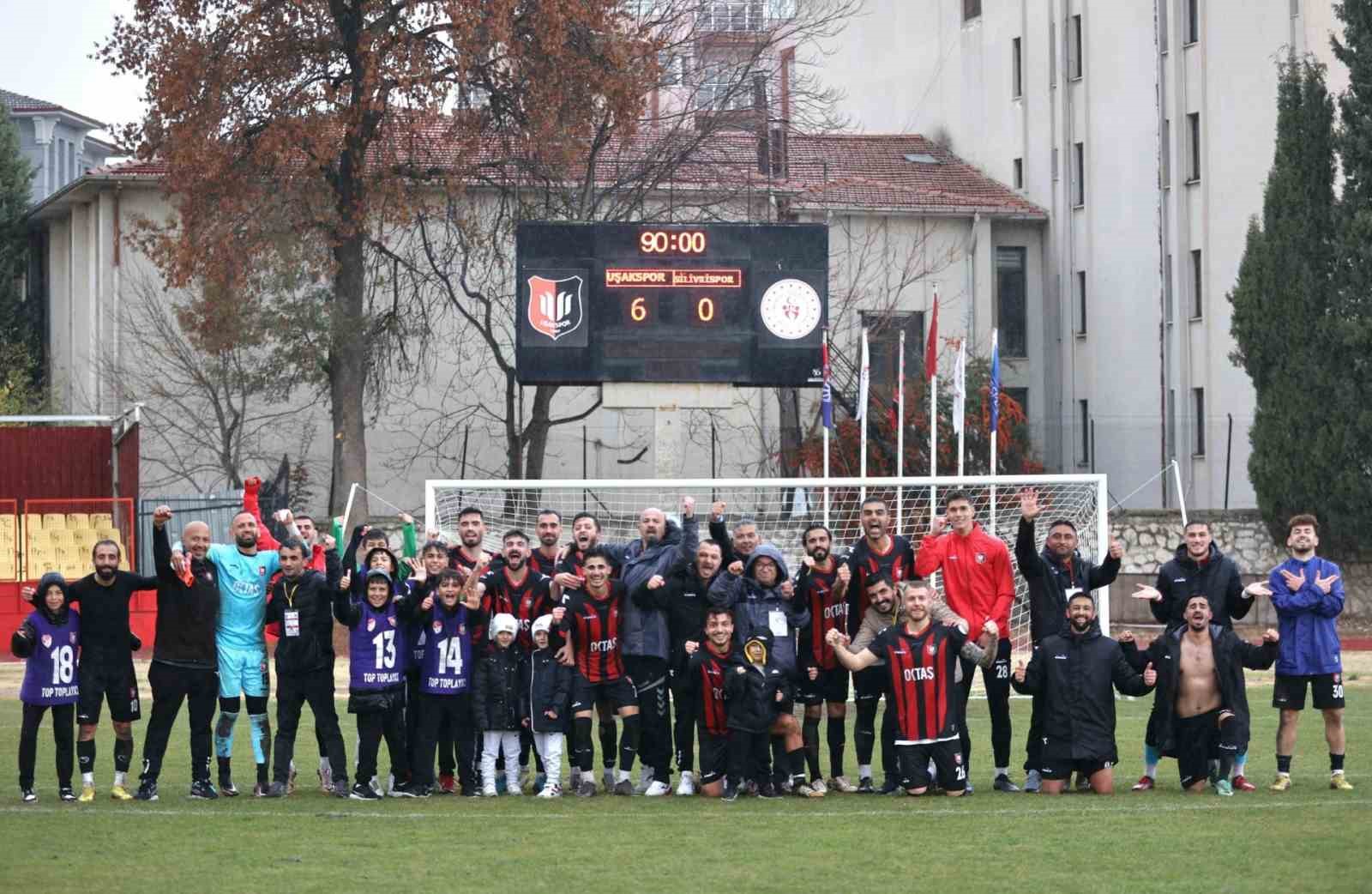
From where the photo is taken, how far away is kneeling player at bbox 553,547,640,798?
500 inches

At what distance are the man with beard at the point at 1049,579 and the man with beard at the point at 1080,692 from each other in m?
0.15

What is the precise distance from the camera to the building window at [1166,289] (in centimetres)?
3772

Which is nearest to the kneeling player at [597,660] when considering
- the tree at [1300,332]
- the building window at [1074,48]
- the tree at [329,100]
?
the tree at [329,100]

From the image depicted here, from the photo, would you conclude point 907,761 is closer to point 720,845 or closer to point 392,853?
point 720,845

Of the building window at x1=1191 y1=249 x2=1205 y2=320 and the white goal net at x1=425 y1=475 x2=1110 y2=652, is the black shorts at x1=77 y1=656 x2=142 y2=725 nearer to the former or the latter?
the white goal net at x1=425 y1=475 x2=1110 y2=652

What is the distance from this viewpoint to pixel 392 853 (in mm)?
10156

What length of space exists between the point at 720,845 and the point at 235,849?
2.65 metres

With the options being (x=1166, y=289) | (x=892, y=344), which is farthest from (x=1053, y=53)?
(x=892, y=344)

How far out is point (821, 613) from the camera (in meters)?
13.1

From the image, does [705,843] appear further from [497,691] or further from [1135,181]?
[1135,181]

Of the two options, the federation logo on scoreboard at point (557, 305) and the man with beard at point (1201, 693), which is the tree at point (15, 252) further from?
the man with beard at point (1201, 693)

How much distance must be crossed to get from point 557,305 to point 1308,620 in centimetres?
1038

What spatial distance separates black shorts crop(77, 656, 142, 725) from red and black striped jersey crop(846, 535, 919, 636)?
491cm

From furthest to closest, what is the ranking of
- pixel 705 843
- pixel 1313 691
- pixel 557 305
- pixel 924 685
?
pixel 557 305 → pixel 1313 691 → pixel 924 685 → pixel 705 843
